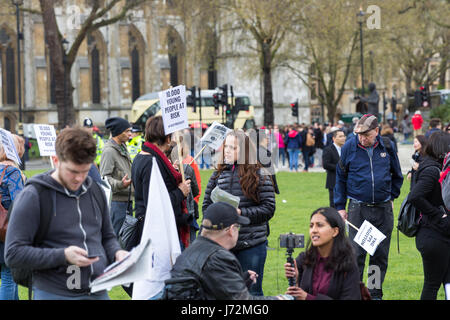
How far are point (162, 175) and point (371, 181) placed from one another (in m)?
2.49

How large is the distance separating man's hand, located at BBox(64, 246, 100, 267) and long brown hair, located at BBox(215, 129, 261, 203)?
2.65m

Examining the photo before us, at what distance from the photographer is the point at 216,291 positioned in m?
4.44

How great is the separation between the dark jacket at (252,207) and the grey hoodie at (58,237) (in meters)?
2.19

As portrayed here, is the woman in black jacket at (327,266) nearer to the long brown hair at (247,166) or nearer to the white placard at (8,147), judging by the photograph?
the long brown hair at (247,166)

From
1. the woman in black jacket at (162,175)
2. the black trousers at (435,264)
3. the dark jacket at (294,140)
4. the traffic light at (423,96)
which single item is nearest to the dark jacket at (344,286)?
the woman in black jacket at (162,175)

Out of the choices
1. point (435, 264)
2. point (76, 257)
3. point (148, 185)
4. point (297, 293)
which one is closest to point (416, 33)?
point (435, 264)

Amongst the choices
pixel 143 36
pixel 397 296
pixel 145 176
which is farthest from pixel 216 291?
pixel 143 36

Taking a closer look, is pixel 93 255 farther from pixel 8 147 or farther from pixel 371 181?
pixel 371 181

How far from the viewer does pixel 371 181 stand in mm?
7723

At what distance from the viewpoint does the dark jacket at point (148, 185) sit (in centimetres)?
609

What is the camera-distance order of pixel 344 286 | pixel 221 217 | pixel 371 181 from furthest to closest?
pixel 371 181 → pixel 344 286 → pixel 221 217

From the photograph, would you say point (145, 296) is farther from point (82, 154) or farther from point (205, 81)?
point (205, 81)

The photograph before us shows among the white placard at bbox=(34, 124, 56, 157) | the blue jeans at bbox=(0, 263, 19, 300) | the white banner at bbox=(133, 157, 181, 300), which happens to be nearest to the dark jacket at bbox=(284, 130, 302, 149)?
the white placard at bbox=(34, 124, 56, 157)
